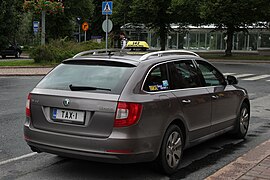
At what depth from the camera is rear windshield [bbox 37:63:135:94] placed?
5.00 m

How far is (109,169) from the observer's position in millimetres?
5504

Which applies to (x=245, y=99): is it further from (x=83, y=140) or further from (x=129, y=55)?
(x=83, y=140)

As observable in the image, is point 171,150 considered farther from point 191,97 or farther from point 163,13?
point 163,13

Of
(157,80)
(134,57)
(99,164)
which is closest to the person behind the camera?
(157,80)

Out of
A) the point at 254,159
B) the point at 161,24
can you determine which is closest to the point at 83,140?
the point at 254,159

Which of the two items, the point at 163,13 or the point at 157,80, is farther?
the point at 163,13

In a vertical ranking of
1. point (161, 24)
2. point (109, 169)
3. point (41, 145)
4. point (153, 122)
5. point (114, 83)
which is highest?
point (161, 24)

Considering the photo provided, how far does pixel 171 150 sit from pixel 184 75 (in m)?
1.12

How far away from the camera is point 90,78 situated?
17.1ft

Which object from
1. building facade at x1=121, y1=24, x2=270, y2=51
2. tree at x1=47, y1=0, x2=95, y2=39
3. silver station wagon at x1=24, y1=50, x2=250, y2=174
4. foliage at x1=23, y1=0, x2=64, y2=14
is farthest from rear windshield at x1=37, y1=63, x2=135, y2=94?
building facade at x1=121, y1=24, x2=270, y2=51

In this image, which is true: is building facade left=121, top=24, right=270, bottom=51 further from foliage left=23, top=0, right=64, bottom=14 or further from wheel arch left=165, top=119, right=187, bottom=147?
wheel arch left=165, top=119, right=187, bottom=147

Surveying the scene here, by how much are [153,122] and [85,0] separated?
50.0 metres

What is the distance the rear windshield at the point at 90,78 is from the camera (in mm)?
4996

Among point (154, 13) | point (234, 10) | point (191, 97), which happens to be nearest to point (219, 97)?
point (191, 97)
